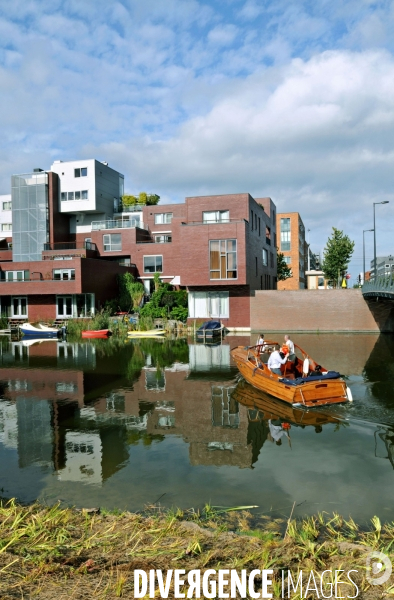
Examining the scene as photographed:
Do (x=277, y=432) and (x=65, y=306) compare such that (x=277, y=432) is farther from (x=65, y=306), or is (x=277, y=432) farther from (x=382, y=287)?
(x=65, y=306)

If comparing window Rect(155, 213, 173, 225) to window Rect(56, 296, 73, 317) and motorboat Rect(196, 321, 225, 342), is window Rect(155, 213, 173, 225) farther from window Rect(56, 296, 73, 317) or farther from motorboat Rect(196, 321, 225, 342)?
motorboat Rect(196, 321, 225, 342)

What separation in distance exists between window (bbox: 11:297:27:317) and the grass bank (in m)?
38.4

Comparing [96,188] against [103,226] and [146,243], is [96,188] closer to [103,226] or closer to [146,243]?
[103,226]

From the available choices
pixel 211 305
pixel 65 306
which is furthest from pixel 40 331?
pixel 211 305

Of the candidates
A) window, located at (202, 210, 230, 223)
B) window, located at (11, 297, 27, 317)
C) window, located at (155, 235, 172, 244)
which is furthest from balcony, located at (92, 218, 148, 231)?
window, located at (11, 297, 27, 317)

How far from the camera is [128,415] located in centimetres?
1343

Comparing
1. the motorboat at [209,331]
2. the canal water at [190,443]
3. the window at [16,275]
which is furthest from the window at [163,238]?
the canal water at [190,443]

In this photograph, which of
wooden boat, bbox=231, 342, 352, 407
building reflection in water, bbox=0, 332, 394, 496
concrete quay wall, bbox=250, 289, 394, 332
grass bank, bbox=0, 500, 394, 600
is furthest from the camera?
concrete quay wall, bbox=250, 289, 394, 332

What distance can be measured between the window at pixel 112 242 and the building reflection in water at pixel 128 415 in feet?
90.5

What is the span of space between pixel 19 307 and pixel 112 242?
39.0ft

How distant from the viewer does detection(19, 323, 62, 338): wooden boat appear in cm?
3572

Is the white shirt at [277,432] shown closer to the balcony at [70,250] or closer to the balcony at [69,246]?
the balcony at [70,250]

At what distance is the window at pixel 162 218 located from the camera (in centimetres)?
5341

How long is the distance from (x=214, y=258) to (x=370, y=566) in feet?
108
